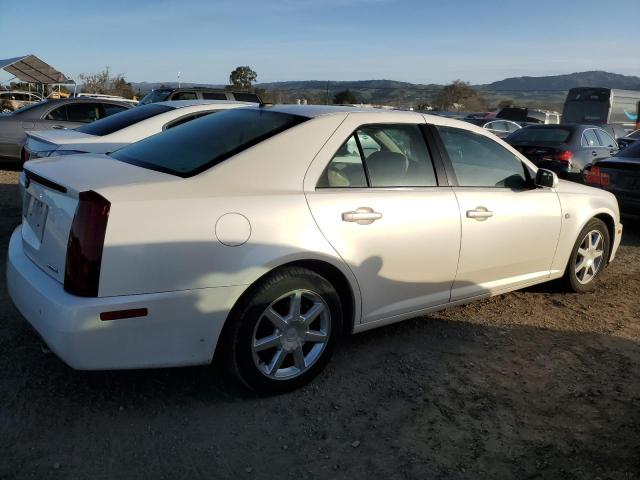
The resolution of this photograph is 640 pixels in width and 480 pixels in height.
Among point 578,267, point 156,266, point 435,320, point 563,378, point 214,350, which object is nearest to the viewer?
point 156,266

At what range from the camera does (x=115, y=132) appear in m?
6.34

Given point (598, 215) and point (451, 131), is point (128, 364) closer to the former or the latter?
point (451, 131)

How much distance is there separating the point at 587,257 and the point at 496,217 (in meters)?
1.63

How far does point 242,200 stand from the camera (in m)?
2.85

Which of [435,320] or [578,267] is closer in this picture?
[435,320]

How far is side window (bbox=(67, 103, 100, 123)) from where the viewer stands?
1002cm

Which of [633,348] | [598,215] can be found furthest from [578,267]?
[633,348]

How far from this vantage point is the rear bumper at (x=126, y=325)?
2.50 meters

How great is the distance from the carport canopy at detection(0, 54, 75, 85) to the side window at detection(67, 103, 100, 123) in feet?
77.8

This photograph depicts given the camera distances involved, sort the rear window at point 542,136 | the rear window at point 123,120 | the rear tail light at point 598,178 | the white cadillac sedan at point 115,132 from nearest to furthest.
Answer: the white cadillac sedan at point 115,132, the rear window at point 123,120, the rear tail light at point 598,178, the rear window at point 542,136

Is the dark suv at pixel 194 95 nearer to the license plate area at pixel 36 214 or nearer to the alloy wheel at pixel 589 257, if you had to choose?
the alloy wheel at pixel 589 257

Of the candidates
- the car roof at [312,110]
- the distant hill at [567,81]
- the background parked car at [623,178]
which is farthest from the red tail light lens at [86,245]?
the distant hill at [567,81]

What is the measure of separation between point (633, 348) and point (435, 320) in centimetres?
139

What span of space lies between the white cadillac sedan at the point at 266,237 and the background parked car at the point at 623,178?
3.80 metres
